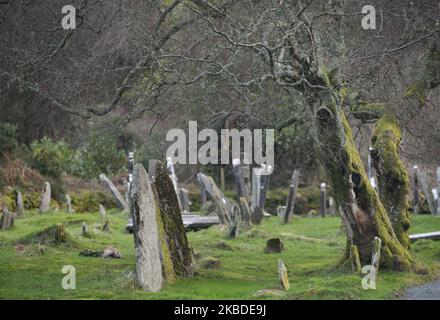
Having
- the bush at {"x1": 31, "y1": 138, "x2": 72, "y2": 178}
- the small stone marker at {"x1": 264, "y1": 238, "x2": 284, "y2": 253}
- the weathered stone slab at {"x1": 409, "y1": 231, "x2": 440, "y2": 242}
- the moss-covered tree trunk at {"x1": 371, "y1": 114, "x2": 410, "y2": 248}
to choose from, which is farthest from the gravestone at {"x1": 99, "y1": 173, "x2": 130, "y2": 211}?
the moss-covered tree trunk at {"x1": 371, "y1": 114, "x2": 410, "y2": 248}

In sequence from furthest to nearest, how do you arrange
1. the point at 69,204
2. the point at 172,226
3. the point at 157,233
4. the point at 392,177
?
the point at 69,204
the point at 392,177
the point at 172,226
the point at 157,233

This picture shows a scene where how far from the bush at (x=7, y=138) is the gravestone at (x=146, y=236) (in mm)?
22117

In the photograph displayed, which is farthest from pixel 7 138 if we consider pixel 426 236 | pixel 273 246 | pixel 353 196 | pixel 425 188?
pixel 353 196

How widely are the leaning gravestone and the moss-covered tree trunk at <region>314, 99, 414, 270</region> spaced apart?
3158mm

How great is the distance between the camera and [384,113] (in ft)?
62.7

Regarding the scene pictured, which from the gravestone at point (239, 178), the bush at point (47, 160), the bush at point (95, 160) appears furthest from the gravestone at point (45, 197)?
the gravestone at point (239, 178)

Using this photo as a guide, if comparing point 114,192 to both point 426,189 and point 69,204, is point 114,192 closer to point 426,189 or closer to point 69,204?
point 69,204

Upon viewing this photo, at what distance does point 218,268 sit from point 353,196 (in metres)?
3.15

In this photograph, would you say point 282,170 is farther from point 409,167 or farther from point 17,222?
point 17,222

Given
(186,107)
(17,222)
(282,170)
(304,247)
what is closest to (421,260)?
(304,247)

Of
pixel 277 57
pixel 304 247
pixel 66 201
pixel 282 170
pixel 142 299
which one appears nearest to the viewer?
pixel 142 299

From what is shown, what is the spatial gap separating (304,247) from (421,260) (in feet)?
15.2

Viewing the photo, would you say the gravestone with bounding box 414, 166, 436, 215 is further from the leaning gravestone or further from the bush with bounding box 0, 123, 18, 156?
the bush with bounding box 0, 123, 18, 156

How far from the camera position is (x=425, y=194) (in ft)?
98.0
